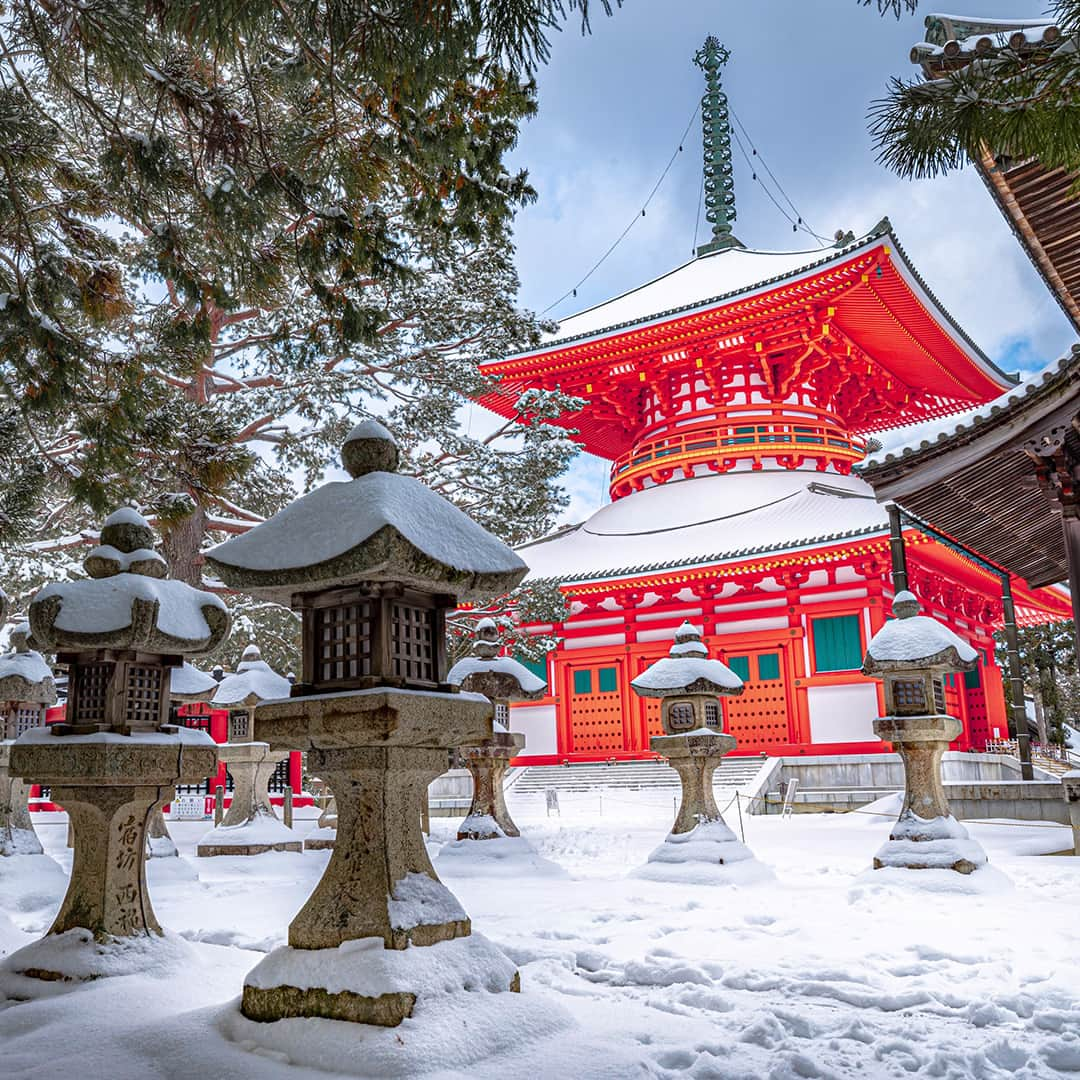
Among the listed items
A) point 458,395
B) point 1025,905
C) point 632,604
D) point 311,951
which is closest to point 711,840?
point 1025,905

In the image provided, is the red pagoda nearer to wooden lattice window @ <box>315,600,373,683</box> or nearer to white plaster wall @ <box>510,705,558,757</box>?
white plaster wall @ <box>510,705,558,757</box>

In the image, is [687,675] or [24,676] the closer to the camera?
[24,676]

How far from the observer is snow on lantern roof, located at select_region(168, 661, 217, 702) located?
35.6ft

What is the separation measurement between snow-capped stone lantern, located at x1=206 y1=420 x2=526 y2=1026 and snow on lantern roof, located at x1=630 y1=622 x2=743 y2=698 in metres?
5.49

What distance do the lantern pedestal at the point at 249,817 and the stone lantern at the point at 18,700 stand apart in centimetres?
229

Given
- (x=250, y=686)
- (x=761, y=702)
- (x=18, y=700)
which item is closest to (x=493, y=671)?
(x=250, y=686)

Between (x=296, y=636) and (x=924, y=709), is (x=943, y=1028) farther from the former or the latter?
(x=296, y=636)

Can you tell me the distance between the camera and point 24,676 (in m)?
9.47

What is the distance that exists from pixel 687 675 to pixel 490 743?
2.44 meters

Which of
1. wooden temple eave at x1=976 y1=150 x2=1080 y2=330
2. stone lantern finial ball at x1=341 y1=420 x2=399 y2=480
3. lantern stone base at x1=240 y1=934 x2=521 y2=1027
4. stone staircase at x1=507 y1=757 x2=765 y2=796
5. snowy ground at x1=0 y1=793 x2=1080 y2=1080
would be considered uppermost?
wooden temple eave at x1=976 y1=150 x2=1080 y2=330

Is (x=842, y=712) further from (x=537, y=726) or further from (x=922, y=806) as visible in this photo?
(x=922, y=806)

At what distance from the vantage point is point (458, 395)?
13.5 metres

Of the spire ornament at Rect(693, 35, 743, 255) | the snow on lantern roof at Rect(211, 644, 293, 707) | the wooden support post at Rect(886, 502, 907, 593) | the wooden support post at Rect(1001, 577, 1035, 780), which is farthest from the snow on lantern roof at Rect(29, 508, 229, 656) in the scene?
the spire ornament at Rect(693, 35, 743, 255)

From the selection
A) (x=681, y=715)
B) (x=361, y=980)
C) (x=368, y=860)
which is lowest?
(x=361, y=980)
